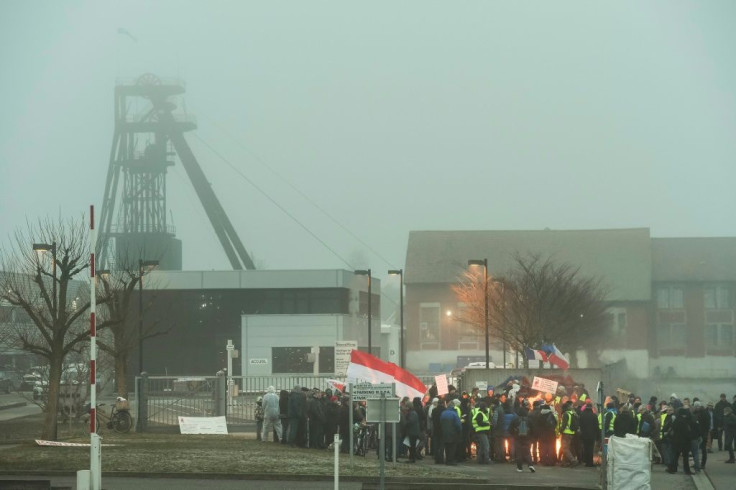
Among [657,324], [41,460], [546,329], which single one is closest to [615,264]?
[657,324]

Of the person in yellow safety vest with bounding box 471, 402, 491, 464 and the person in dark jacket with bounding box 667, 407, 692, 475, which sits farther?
the person in yellow safety vest with bounding box 471, 402, 491, 464

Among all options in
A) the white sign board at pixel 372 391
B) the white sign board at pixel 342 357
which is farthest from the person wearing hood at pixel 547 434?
the white sign board at pixel 342 357

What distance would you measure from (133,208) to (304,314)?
102 ft

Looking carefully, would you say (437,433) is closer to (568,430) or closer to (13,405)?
(568,430)

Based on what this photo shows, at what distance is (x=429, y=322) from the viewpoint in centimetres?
9794

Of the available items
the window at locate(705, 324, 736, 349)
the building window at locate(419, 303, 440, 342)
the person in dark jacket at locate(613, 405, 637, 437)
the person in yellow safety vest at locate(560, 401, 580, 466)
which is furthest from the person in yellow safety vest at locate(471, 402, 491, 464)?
the window at locate(705, 324, 736, 349)

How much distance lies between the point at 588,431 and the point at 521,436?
178 cm

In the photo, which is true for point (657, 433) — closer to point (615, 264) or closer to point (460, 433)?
point (460, 433)

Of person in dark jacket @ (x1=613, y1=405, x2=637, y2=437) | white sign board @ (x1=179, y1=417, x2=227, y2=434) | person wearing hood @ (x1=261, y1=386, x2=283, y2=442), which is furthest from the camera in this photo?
white sign board @ (x1=179, y1=417, x2=227, y2=434)

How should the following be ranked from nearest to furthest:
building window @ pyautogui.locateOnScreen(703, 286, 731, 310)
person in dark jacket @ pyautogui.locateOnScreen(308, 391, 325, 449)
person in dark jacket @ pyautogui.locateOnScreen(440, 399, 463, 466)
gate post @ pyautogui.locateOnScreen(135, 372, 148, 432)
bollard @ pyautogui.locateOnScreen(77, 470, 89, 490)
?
1. bollard @ pyautogui.locateOnScreen(77, 470, 89, 490)
2. person in dark jacket @ pyautogui.locateOnScreen(440, 399, 463, 466)
3. person in dark jacket @ pyautogui.locateOnScreen(308, 391, 325, 449)
4. gate post @ pyautogui.locateOnScreen(135, 372, 148, 432)
5. building window @ pyautogui.locateOnScreen(703, 286, 731, 310)

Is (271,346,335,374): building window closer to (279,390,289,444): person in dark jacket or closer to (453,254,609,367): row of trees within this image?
(453,254,609,367): row of trees

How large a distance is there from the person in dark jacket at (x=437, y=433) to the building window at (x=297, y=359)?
40.1 metres

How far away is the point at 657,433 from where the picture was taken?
2998 centimetres

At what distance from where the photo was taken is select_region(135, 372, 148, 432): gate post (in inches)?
1481
